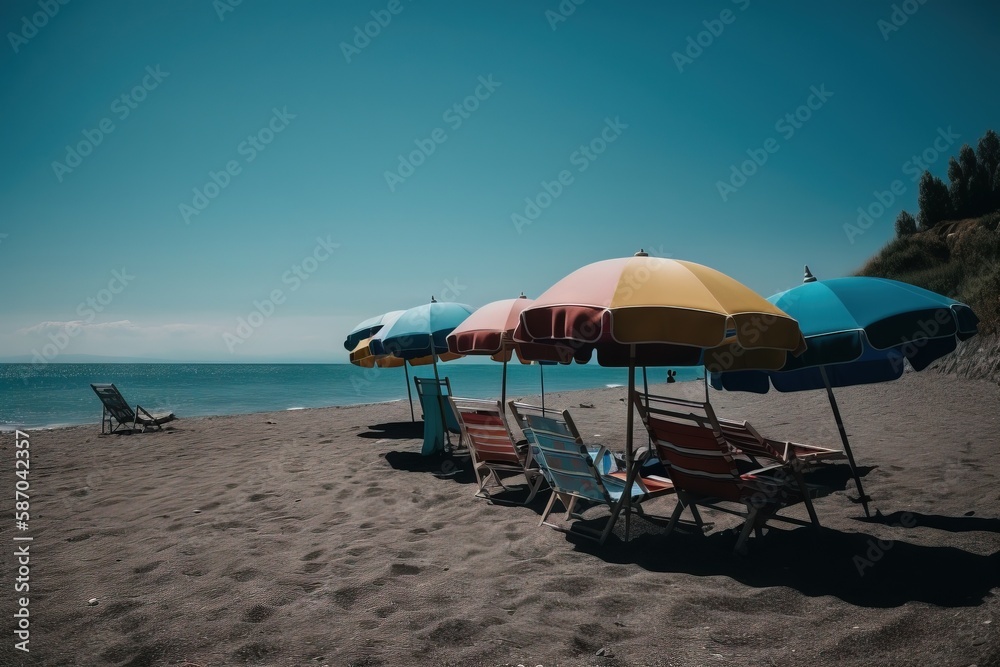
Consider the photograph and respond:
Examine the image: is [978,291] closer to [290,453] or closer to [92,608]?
[290,453]

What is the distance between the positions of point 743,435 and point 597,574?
179cm

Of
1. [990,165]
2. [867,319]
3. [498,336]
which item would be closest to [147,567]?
[498,336]

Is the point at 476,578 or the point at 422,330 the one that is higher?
the point at 422,330

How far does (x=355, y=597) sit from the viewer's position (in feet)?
10.2

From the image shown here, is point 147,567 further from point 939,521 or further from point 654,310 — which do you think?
point 939,521

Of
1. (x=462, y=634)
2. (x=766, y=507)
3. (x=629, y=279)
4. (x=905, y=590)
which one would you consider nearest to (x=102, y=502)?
(x=462, y=634)

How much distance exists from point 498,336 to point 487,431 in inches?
38.7

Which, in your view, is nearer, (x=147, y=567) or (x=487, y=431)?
(x=147, y=567)

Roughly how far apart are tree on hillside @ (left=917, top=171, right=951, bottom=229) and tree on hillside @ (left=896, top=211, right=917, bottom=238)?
22.3 inches

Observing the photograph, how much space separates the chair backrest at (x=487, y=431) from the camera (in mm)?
5277

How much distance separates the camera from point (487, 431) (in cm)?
537

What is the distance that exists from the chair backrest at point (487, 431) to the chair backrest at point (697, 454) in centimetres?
174

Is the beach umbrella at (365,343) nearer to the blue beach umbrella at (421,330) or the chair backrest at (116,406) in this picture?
the blue beach umbrella at (421,330)

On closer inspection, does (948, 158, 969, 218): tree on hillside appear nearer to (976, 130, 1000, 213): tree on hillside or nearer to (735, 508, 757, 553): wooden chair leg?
(976, 130, 1000, 213): tree on hillside
